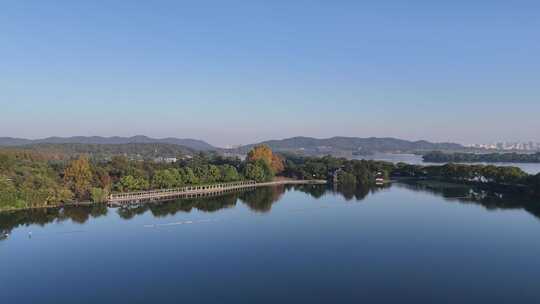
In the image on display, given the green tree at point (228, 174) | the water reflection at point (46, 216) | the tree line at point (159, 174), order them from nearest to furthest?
the water reflection at point (46, 216), the tree line at point (159, 174), the green tree at point (228, 174)

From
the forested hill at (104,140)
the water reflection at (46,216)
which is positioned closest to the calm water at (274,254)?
the water reflection at (46,216)

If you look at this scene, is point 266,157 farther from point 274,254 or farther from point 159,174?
point 274,254

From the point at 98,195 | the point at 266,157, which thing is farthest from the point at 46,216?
the point at 266,157

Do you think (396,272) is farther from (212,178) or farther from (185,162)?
(185,162)

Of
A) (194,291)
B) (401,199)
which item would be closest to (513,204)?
(401,199)

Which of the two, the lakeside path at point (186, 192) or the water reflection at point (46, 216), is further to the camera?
the lakeside path at point (186, 192)

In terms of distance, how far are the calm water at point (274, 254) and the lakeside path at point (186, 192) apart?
233cm

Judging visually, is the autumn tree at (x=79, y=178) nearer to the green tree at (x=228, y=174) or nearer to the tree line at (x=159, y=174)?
the tree line at (x=159, y=174)

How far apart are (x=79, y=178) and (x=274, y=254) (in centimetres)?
1544

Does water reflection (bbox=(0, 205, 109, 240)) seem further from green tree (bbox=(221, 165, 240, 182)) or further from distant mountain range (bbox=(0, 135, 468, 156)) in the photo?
distant mountain range (bbox=(0, 135, 468, 156))

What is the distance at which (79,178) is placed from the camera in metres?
24.3

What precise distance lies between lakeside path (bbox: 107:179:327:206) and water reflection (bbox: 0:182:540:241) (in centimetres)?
138

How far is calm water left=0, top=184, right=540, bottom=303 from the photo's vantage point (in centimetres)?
1038

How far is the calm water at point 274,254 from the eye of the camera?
34.1 ft
